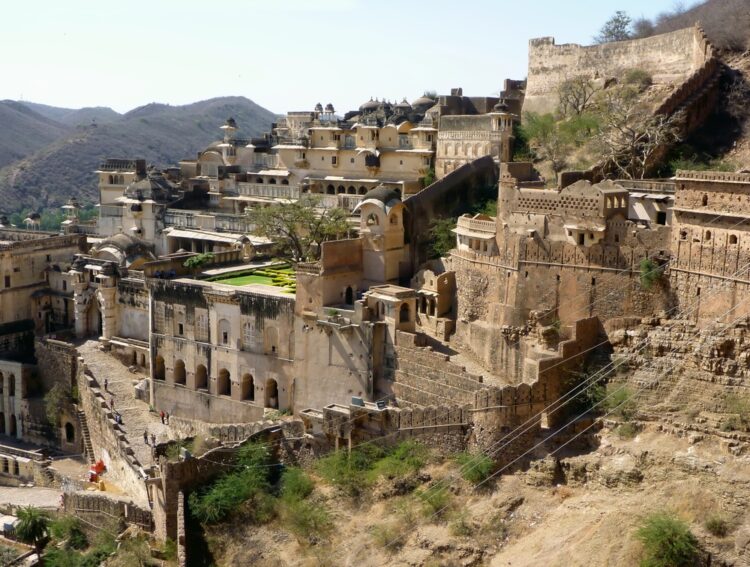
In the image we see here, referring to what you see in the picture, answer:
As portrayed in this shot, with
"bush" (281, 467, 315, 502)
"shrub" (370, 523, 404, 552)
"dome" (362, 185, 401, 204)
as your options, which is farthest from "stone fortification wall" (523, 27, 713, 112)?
"shrub" (370, 523, 404, 552)

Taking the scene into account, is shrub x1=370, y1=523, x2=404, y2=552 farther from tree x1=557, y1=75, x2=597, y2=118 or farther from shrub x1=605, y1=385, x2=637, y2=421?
A: tree x1=557, y1=75, x2=597, y2=118

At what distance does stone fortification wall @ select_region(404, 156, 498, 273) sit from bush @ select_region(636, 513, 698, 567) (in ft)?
38.8

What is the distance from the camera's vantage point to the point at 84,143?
4119 inches

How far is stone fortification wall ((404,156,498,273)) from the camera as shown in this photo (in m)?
26.4

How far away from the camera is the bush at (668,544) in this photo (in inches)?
601

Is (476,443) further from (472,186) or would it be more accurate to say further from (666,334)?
(472,186)

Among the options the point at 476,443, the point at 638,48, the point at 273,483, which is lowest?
the point at 273,483

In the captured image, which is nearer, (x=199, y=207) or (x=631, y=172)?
(x=631, y=172)

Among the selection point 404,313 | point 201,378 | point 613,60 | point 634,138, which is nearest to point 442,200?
point 634,138

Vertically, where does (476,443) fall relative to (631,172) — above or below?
below

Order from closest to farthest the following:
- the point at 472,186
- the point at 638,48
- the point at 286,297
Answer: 1. the point at 286,297
2. the point at 472,186
3. the point at 638,48

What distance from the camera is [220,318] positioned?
25844 millimetres

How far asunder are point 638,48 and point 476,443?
1848 cm

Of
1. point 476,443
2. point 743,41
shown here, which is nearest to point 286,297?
point 476,443
